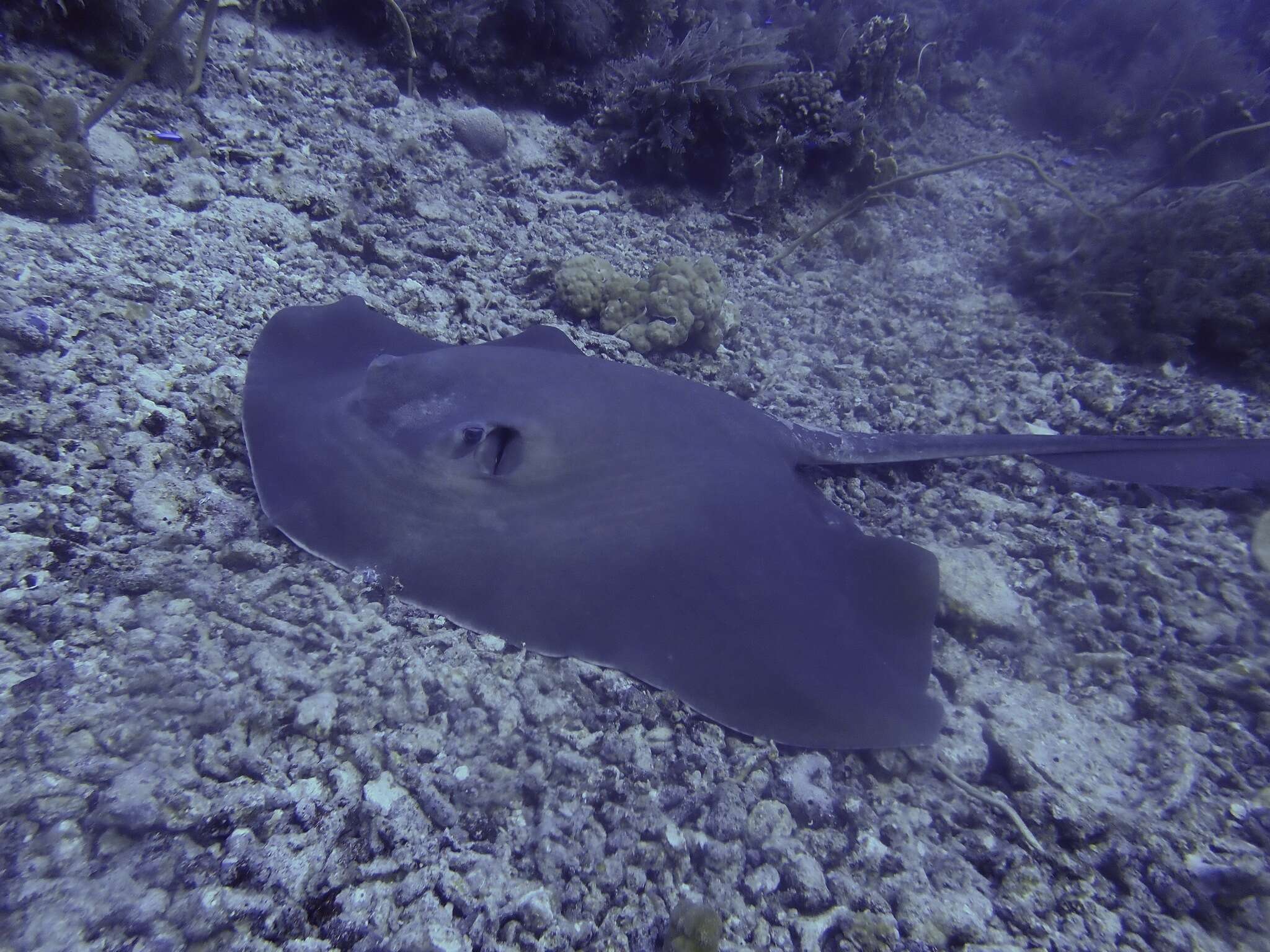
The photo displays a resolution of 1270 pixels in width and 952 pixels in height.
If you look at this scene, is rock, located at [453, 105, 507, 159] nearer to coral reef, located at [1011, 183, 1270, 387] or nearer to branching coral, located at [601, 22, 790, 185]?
branching coral, located at [601, 22, 790, 185]

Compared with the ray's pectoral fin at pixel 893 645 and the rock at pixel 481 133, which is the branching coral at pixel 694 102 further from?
the ray's pectoral fin at pixel 893 645

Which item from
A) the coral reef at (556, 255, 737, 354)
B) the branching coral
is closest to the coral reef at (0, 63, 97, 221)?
the coral reef at (556, 255, 737, 354)

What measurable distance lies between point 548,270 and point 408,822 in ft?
15.4

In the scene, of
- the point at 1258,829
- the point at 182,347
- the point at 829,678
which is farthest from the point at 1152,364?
the point at 182,347

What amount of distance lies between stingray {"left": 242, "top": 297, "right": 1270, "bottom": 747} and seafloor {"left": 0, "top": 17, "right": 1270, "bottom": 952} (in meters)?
0.25

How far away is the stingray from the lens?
8.58 ft

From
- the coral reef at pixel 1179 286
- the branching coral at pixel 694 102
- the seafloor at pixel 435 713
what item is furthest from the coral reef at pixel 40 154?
the coral reef at pixel 1179 286

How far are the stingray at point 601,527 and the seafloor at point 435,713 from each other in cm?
25

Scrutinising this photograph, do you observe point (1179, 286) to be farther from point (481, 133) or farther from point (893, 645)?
point (481, 133)

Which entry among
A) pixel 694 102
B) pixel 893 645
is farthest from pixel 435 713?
pixel 694 102

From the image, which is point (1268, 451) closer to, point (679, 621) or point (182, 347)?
point (679, 621)

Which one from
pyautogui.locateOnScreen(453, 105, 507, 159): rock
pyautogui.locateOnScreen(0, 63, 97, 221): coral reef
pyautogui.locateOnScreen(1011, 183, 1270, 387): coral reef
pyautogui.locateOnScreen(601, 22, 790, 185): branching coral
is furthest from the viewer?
pyautogui.locateOnScreen(601, 22, 790, 185): branching coral

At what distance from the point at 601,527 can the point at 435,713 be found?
113cm

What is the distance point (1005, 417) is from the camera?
5523mm
